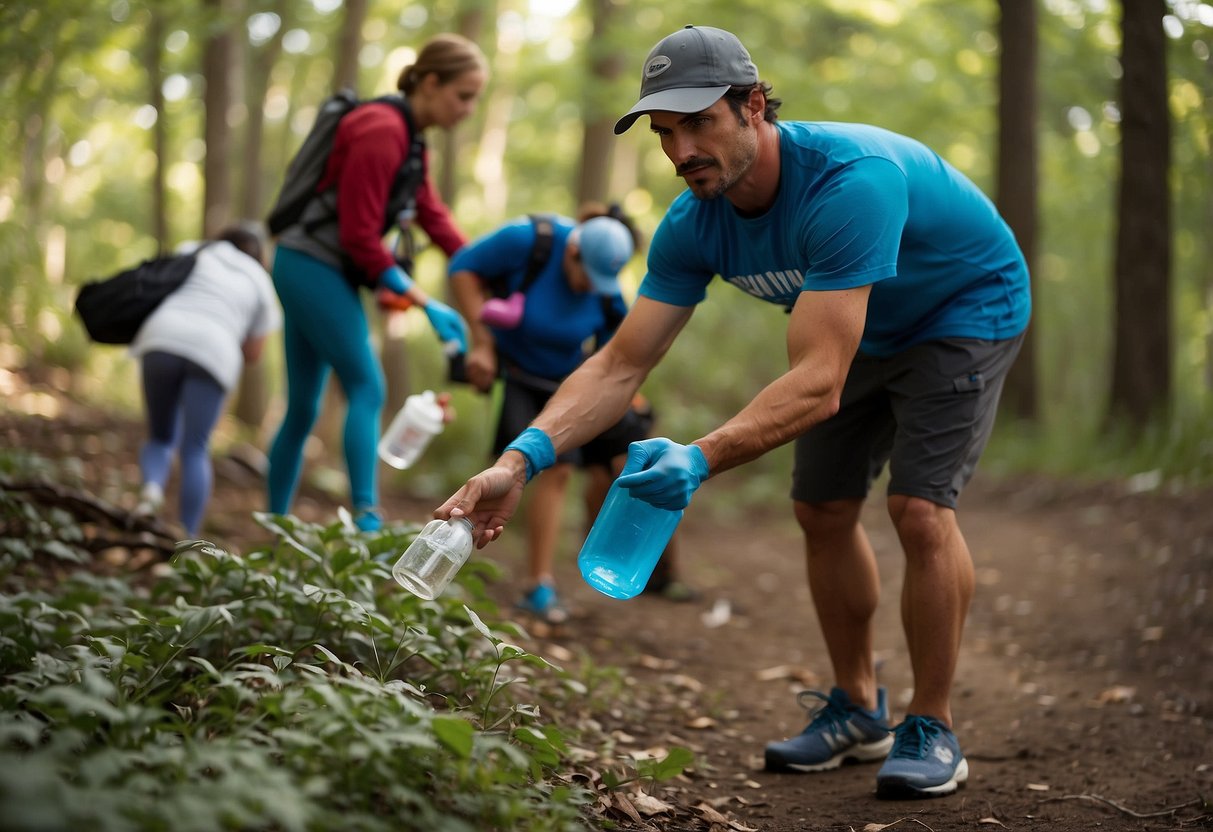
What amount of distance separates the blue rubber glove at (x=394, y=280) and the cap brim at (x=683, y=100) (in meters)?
2.13

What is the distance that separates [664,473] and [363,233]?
260 centimetres

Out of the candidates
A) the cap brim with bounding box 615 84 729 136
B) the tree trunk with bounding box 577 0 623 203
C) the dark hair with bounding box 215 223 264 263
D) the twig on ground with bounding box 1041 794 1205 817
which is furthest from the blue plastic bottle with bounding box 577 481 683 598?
the tree trunk with bounding box 577 0 623 203

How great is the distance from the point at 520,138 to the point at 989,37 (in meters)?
10.2

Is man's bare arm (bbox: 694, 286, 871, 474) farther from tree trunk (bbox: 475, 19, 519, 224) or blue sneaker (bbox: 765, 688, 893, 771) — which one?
tree trunk (bbox: 475, 19, 519, 224)

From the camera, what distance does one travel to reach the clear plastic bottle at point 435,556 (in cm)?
266

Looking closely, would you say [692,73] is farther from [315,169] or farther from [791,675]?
[791,675]

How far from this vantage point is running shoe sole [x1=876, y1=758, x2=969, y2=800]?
3064 millimetres

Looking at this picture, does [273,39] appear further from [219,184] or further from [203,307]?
[203,307]

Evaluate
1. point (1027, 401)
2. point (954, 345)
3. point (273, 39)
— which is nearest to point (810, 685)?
point (954, 345)

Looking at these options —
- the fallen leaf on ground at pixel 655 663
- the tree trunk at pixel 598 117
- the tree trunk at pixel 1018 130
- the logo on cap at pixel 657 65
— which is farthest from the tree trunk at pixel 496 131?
the logo on cap at pixel 657 65

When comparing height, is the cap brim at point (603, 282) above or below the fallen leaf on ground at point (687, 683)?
above

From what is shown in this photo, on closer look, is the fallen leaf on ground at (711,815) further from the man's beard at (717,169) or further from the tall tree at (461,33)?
the tall tree at (461,33)

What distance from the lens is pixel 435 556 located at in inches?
106

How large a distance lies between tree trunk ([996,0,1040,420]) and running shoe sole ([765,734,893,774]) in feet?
28.0
